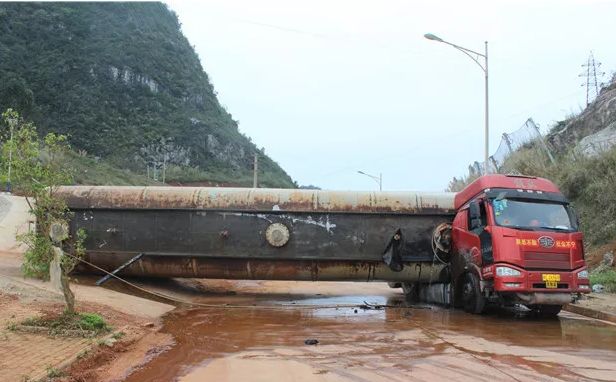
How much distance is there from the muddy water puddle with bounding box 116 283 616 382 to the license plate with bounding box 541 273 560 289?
0.77 metres

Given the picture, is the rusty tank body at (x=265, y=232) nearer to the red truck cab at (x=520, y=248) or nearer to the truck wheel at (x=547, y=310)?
the red truck cab at (x=520, y=248)

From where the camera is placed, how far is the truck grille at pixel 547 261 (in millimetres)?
11705

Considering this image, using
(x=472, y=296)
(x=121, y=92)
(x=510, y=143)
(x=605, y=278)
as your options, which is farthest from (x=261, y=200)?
(x=121, y=92)

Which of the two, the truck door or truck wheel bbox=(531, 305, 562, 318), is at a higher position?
the truck door

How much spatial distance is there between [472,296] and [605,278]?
554 centimetres

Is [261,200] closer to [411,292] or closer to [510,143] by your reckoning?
[411,292]

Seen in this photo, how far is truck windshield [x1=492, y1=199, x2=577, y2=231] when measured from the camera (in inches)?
483

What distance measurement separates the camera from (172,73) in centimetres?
11181

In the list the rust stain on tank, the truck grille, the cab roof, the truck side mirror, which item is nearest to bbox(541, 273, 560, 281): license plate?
the truck grille

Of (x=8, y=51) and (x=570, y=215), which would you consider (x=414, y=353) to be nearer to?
(x=570, y=215)

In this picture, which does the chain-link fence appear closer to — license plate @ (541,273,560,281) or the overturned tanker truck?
the overturned tanker truck

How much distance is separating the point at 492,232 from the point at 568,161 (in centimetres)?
1352

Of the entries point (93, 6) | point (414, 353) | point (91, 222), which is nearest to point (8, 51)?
point (93, 6)

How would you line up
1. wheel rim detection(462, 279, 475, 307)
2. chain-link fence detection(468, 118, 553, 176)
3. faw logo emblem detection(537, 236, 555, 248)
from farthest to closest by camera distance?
chain-link fence detection(468, 118, 553, 176)
wheel rim detection(462, 279, 475, 307)
faw logo emblem detection(537, 236, 555, 248)
